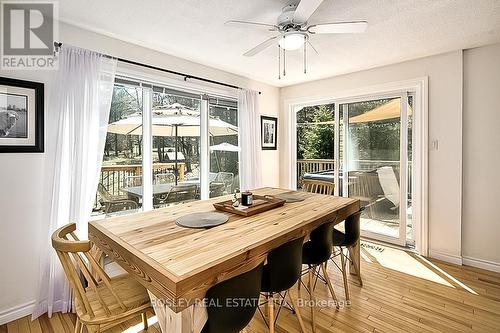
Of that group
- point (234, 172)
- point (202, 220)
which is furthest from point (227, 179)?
point (202, 220)

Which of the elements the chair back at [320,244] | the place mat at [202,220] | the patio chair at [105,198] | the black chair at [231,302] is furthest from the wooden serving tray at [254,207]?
the patio chair at [105,198]

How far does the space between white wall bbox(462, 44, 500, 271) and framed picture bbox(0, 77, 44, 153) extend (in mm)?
4202

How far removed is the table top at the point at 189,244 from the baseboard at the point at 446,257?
198 centimetres

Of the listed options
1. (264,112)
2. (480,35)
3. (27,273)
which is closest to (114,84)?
(27,273)

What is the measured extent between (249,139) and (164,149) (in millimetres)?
1234

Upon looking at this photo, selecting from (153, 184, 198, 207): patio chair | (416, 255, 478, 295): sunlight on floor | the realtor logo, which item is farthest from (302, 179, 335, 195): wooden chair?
the realtor logo

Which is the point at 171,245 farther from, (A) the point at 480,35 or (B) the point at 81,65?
(A) the point at 480,35

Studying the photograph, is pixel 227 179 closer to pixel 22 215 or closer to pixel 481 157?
pixel 22 215

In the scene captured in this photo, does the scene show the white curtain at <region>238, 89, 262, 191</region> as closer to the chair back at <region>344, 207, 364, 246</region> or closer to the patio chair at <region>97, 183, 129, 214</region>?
the patio chair at <region>97, 183, 129, 214</region>

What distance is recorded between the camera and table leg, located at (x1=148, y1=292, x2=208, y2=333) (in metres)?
1.12

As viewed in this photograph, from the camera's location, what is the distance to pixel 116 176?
273 centimetres

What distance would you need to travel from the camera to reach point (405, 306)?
7.17 feet

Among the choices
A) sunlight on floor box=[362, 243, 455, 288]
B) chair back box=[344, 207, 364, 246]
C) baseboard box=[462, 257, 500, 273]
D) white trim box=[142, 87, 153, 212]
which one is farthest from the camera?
white trim box=[142, 87, 153, 212]

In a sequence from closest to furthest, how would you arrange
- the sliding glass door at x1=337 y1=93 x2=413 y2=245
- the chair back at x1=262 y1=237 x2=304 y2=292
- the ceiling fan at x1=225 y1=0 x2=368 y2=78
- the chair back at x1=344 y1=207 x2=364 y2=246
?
the chair back at x1=262 y1=237 x2=304 y2=292 < the ceiling fan at x1=225 y1=0 x2=368 y2=78 < the chair back at x1=344 y1=207 x2=364 y2=246 < the sliding glass door at x1=337 y1=93 x2=413 y2=245
